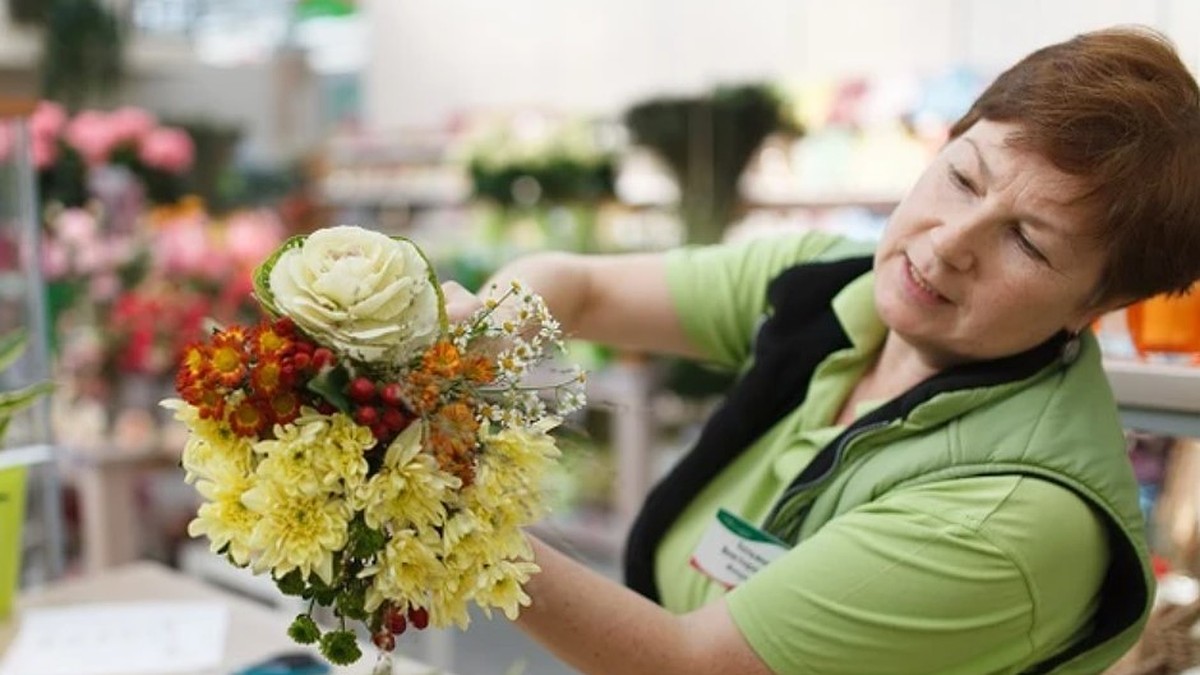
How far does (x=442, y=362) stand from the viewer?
950 millimetres

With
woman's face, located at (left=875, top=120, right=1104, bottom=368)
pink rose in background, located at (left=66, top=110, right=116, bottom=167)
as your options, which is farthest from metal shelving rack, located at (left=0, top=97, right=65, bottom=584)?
woman's face, located at (left=875, top=120, right=1104, bottom=368)

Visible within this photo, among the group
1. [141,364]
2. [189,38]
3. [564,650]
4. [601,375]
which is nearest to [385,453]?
[564,650]

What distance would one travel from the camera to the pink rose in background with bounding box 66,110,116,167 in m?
3.80

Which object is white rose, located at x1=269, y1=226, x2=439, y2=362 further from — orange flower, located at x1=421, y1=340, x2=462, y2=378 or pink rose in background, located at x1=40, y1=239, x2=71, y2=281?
pink rose in background, located at x1=40, y1=239, x2=71, y2=281

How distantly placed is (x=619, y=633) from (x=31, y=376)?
65.3 inches

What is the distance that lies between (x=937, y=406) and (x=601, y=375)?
3793 millimetres

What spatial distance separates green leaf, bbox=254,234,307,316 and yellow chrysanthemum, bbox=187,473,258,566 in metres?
0.13

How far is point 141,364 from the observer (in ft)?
11.4

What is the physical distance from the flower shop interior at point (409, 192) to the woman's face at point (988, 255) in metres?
0.24

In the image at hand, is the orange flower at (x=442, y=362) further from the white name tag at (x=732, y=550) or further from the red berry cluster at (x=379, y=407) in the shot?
the white name tag at (x=732, y=550)

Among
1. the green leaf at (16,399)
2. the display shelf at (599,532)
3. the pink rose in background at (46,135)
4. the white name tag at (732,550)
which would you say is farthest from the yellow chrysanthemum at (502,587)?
the display shelf at (599,532)

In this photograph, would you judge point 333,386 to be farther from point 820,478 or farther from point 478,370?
point 820,478

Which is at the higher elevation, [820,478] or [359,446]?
[359,446]

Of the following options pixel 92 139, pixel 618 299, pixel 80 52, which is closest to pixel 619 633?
pixel 618 299
